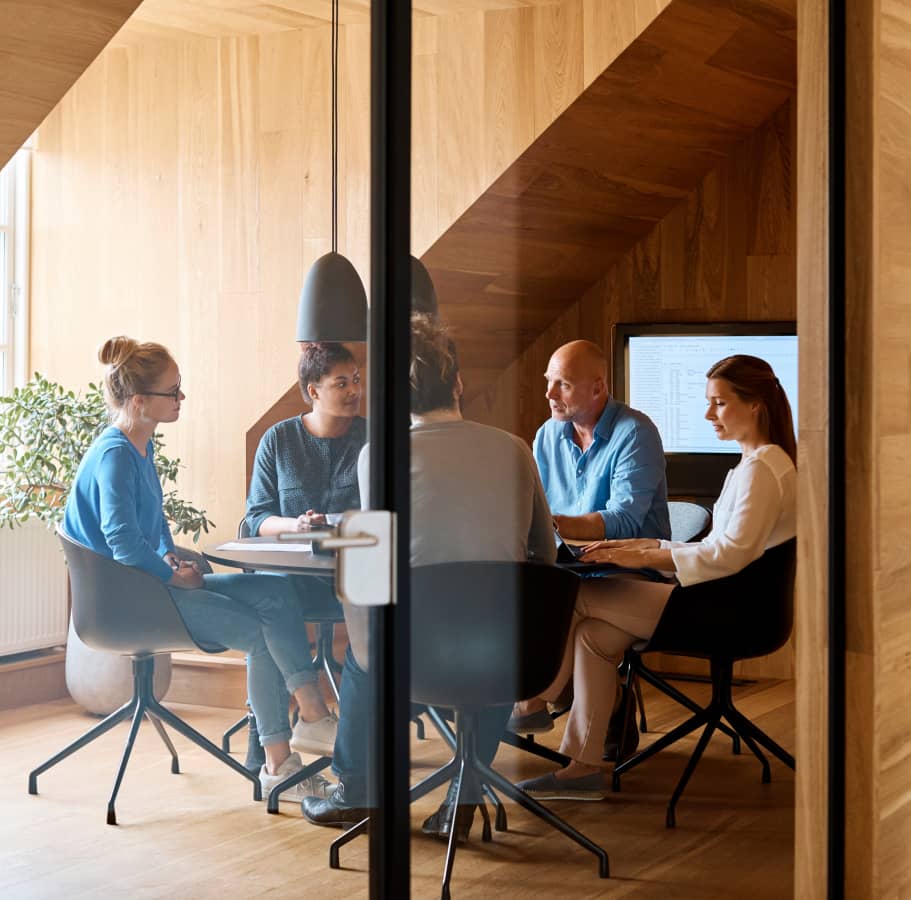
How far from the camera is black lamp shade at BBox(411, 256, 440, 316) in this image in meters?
1.76

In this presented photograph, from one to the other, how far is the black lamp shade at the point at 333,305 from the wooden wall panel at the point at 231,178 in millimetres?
36

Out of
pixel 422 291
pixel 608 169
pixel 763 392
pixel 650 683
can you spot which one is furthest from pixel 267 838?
pixel 608 169

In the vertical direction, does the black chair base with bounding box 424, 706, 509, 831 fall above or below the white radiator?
below

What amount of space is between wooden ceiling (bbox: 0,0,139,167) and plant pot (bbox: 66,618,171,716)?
32.3 inches

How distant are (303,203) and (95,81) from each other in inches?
16.3

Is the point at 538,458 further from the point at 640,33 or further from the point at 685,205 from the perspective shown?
the point at 640,33

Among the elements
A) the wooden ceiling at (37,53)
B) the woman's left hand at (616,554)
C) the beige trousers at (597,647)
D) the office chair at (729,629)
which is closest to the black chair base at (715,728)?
the office chair at (729,629)

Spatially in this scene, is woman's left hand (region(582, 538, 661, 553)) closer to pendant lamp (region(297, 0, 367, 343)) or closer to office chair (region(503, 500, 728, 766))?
office chair (region(503, 500, 728, 766))

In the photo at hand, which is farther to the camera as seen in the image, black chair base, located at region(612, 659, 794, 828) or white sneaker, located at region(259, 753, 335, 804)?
black chair base, located at region(612, 659, 794, 828)

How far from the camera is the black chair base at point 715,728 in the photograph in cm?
243

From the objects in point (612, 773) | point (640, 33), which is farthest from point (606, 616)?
point (640, 33)

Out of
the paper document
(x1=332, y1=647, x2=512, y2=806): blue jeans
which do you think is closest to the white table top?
the paper document

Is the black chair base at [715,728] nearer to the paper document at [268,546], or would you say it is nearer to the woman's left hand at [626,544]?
the woman's left hand at [626,544]

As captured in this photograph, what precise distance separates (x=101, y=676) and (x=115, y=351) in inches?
21.2
